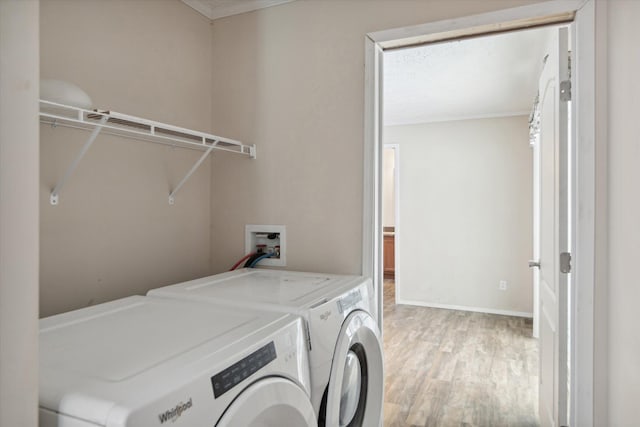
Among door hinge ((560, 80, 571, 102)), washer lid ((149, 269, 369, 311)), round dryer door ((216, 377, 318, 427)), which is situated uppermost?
door hinge ((560, 80, 571, 102))

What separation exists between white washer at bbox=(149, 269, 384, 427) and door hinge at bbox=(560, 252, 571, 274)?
75cm

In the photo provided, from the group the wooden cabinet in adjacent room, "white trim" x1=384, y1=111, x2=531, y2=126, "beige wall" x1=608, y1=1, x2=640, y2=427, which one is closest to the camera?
"beige wall" x1=608, y1=1, x2=640, y2=427

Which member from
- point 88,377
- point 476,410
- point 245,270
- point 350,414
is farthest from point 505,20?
point 476,410

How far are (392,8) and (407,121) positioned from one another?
3295 millimetres

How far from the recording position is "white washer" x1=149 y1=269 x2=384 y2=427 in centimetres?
114

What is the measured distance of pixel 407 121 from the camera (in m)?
4.95

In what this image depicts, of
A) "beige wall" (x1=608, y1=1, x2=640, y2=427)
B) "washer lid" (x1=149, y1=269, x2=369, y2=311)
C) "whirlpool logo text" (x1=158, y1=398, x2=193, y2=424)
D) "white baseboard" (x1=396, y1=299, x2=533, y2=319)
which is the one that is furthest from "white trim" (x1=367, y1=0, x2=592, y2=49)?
"white baseboard" (x1=396, y1=299, x2=533, y2=319)

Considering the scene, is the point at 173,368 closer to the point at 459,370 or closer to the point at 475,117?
the point at 459,370

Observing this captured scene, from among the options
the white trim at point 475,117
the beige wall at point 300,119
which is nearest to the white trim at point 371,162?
the beige wall at point 300,119

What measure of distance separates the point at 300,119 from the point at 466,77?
2.02 m

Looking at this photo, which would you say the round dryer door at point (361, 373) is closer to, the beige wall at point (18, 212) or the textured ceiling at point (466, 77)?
the beige wall at point (18, 212)

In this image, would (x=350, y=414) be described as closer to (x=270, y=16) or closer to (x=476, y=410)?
(x=476, y=410)

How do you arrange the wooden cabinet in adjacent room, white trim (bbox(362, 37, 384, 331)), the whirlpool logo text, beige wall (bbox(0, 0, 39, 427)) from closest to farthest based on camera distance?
beige wall (bbox(0, 0, 39, 427)), the whirlpool logo text, white trim (bbox(362, 37, 384, 331)), the wooden cabinet in adjacent room

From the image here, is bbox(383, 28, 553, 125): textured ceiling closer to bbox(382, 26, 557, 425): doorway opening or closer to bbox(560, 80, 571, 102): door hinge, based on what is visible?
bbox(382, 26, 557, 425): doorway opening
